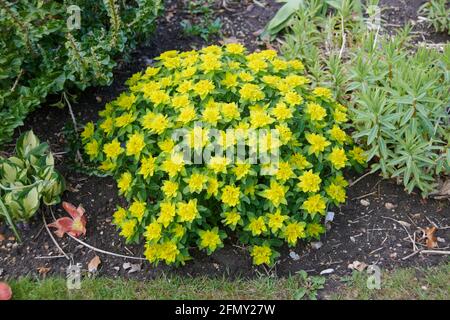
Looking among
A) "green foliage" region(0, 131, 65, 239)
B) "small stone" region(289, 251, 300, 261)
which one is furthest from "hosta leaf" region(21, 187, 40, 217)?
"small stone" region(289, 251, 300, 261)

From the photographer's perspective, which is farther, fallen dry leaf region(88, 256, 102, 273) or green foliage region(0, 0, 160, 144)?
green foliage region(0, 0, 160, 144)

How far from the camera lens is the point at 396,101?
3469 mm

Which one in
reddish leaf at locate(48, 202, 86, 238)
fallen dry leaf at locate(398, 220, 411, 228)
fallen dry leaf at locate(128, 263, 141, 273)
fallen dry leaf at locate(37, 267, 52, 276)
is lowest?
fallen dry leaf at locate(128, 263, 141, 273)

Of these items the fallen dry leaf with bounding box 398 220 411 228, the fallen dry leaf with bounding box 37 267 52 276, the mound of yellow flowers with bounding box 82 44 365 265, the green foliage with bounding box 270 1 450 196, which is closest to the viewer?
the mound of yellow flowers with bounding box 82 44 365 265

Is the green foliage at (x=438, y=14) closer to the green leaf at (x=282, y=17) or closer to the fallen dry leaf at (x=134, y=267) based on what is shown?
the green leaf at (x=282, y=17)

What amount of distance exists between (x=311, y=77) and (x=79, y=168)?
162 cm

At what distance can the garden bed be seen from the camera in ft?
11.1

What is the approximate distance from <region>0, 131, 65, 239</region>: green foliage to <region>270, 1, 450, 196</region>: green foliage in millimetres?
1786

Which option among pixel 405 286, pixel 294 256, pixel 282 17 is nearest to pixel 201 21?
pixel 282 17

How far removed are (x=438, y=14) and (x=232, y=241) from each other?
99.1 inches

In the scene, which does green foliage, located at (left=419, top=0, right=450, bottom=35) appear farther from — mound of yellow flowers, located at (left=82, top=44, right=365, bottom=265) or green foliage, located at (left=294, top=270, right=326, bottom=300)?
green foliage, located at (left=294, top=270, right=326, bottom=300)

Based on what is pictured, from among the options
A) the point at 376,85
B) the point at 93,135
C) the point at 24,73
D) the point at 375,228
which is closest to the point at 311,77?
the point at 376,85

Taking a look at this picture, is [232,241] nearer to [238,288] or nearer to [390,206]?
[238,288]

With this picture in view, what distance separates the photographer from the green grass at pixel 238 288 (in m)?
3.22
